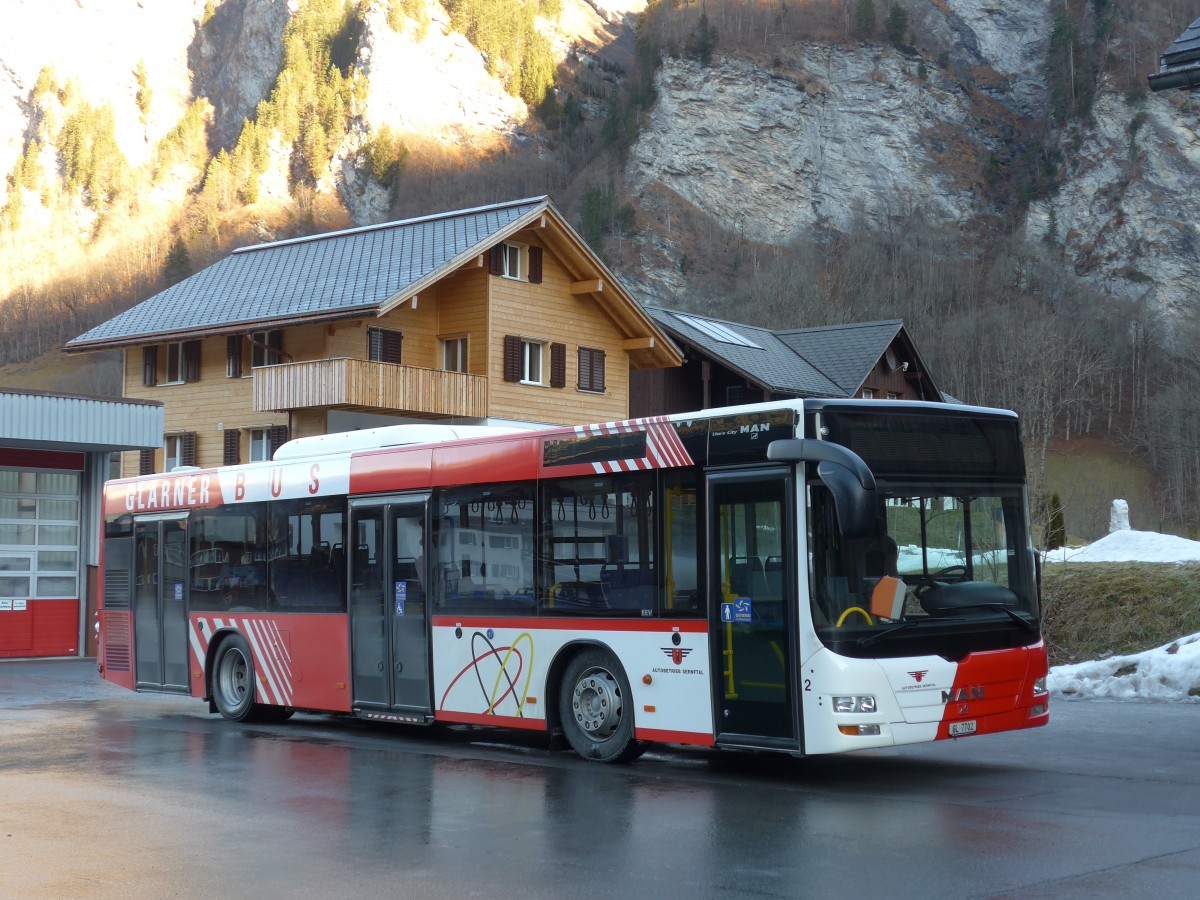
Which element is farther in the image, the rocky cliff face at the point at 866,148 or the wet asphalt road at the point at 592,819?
the rocky cliff face at the point at 866,148

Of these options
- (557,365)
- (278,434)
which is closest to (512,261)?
(557,365)

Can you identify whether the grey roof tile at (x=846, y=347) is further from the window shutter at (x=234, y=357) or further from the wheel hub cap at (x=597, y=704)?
the wheel hub cap at (x=597, y=704)

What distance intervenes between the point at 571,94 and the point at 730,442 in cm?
13856

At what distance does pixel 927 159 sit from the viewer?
114375 mm

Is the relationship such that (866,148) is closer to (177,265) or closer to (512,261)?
(177,265)

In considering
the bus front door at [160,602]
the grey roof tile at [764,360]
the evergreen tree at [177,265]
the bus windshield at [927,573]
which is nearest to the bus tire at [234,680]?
the bus front door at [160,602]

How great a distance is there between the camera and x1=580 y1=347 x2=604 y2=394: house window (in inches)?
1678

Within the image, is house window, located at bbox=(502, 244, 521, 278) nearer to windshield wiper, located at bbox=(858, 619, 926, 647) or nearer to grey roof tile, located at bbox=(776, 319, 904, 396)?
grey roof tile, located at bbox=(776, 319, 904, 396)

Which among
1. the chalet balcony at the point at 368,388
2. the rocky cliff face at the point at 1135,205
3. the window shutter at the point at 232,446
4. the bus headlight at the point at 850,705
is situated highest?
the rocky cliff face at the point at 1135,205

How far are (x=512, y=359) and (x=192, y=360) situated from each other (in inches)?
370

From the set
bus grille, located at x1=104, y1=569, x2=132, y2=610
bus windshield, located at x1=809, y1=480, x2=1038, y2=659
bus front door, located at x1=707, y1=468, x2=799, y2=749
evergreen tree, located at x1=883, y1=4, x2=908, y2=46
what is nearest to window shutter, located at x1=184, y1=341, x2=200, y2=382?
bus grille, located at x1=104, y1=569, x2=132, y2=610

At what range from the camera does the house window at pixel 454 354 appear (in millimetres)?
40250

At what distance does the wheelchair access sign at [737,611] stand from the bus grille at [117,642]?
942 centimetres

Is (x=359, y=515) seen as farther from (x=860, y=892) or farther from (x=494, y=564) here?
(x=860, y=892)
